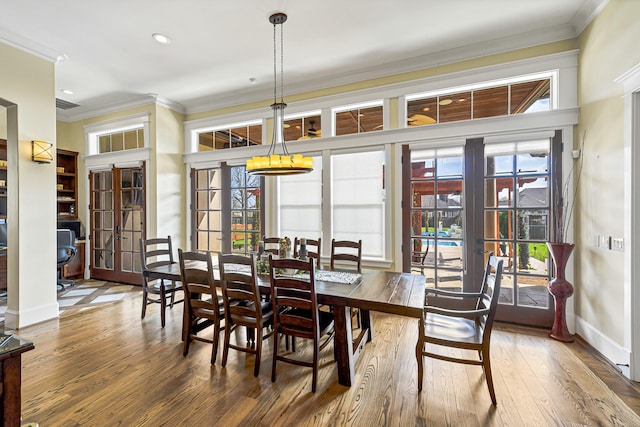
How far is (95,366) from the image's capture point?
105 inches

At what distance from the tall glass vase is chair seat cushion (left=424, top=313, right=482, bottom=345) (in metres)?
1.31

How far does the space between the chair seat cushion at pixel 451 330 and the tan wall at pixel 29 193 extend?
4444mm

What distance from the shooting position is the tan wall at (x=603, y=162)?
2570mm

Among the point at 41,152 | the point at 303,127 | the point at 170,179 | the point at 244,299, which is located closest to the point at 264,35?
the point at 303,127

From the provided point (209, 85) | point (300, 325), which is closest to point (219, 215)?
point (209, 85)

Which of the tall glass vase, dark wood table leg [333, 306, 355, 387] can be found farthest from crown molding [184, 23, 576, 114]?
dark wood table leg [333, 306, 355, 387]

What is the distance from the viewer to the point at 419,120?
4027 millimetres

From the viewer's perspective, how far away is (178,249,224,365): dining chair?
2656mm

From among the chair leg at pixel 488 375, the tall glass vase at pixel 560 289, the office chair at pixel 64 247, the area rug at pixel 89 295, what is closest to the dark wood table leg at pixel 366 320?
the chair leg at pixel 488 375

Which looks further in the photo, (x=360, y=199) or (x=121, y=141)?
(x=121, y=141)

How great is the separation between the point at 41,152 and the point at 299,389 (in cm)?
397

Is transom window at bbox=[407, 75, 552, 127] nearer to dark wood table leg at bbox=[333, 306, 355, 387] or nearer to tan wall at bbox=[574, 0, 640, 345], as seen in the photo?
tan wall at bbox=[574, 0, 640, 345]

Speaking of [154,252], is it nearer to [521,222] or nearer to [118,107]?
[118,107]

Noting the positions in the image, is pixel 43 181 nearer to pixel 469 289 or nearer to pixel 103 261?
pixel 103 261
